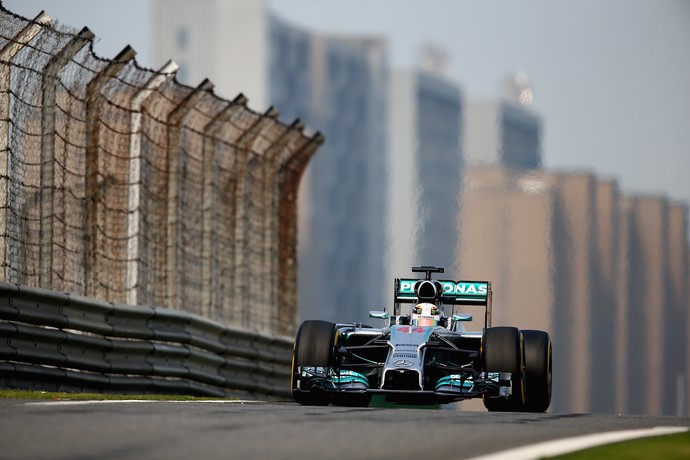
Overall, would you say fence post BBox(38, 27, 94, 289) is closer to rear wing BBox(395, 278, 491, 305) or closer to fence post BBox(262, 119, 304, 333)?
rear wing BBox(395, 278, 491, 305)

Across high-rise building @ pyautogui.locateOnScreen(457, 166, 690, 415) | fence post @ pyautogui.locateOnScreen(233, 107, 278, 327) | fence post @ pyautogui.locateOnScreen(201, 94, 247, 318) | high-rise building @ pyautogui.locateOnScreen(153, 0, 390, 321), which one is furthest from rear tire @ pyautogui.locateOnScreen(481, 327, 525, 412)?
high-rise building @ pyautogui.locateOnScreen(153, 0, 390, 321)

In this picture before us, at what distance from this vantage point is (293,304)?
23.5m

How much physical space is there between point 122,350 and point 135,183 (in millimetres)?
2193

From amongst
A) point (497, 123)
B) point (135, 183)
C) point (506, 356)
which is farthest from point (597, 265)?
point (497, 123)

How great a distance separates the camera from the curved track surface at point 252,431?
28.2 feet

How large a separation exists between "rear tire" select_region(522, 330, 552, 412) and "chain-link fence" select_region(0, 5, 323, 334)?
4.44 m

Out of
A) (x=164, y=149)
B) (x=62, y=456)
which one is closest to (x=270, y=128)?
(x=164, y=149)

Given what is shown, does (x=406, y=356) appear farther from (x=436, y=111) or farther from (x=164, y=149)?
(x=436, y=111)

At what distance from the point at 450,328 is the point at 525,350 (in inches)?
40.4

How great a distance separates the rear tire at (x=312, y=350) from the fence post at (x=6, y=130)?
2.60 meters

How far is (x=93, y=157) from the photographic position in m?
17.6

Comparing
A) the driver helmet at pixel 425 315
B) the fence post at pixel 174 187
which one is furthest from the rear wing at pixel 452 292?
the fence post at pixel 174 187

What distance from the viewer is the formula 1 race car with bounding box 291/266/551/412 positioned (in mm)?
14914

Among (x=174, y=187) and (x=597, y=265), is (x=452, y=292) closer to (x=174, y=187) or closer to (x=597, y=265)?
(x=174, y=187)
